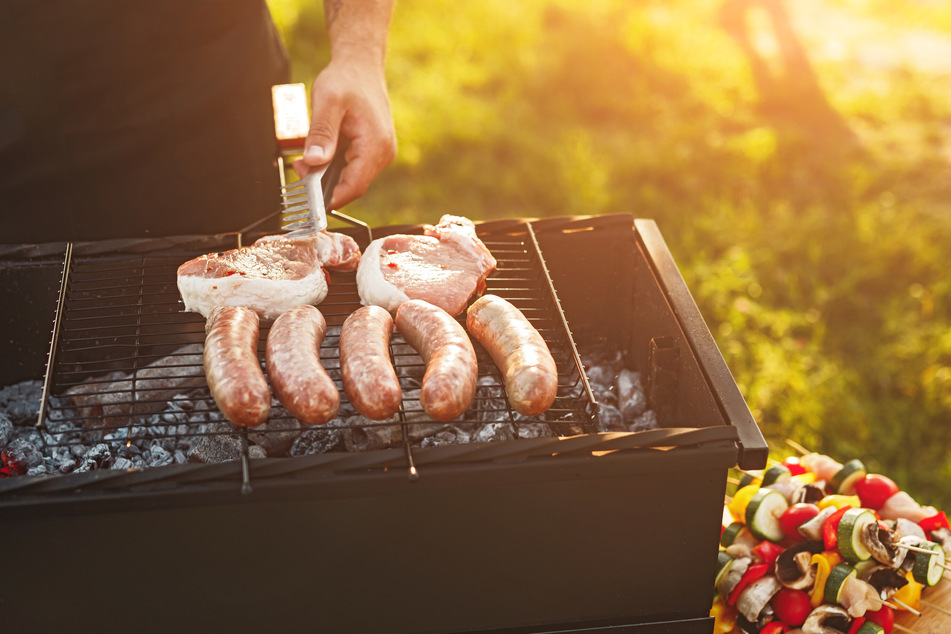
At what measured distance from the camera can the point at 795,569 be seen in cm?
275

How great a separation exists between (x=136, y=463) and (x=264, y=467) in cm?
83

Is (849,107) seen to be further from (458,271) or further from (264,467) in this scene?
(264,467)

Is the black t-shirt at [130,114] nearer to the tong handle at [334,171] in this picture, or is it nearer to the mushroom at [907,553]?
the tong handle at [334,171]

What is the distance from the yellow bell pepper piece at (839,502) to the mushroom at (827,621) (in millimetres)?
399

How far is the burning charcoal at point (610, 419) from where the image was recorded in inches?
122

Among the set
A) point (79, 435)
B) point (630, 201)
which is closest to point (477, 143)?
point (630, 201)

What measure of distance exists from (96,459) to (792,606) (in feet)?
7.84

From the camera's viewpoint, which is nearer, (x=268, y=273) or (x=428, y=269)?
(x=268, y=273)

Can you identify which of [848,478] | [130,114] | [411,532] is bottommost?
[848,478]

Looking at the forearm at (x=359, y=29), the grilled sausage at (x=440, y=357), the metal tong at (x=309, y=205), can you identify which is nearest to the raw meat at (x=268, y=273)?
the metal tong at (x=309, y=205)

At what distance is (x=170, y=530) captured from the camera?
2203 millimetres

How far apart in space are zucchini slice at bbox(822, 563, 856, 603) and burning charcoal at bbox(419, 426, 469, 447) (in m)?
1.30

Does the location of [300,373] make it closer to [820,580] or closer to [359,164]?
[359,164]

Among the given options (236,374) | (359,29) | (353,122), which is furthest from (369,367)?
(359,29)
